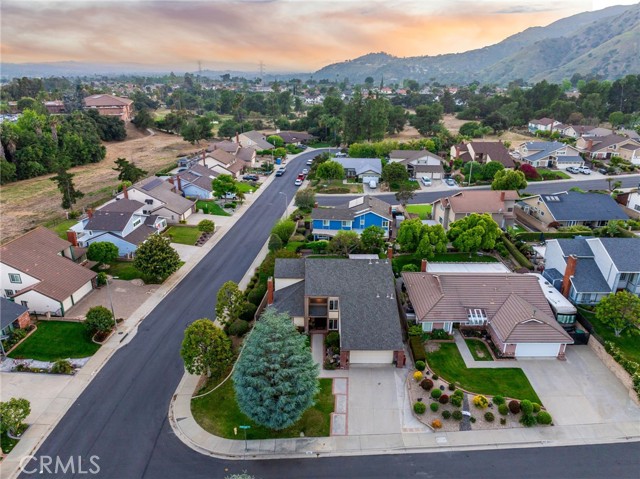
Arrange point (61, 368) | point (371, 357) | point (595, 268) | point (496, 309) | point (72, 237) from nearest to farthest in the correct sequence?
point (61, 368) → point (371, 357) → point (496, 309) → point (595, 268) → point (72, 237)

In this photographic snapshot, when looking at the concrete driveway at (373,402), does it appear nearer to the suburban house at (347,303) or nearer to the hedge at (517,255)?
the suburban house at (347,303)

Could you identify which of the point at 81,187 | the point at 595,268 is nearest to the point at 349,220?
the point at 595,268

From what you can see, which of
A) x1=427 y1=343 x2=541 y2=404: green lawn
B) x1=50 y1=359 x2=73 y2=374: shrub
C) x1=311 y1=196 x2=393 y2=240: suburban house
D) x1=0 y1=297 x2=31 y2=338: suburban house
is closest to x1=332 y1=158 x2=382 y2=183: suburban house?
x1=311 y1=196 x2=393 y2=240: suburban house

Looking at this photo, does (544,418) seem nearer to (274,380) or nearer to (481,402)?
(481,402)

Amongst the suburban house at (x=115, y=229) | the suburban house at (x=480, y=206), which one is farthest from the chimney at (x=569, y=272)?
the suburban house at (x=115, y=229)

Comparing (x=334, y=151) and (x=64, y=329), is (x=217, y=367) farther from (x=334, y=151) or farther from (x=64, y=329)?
(x=334, y=151)
